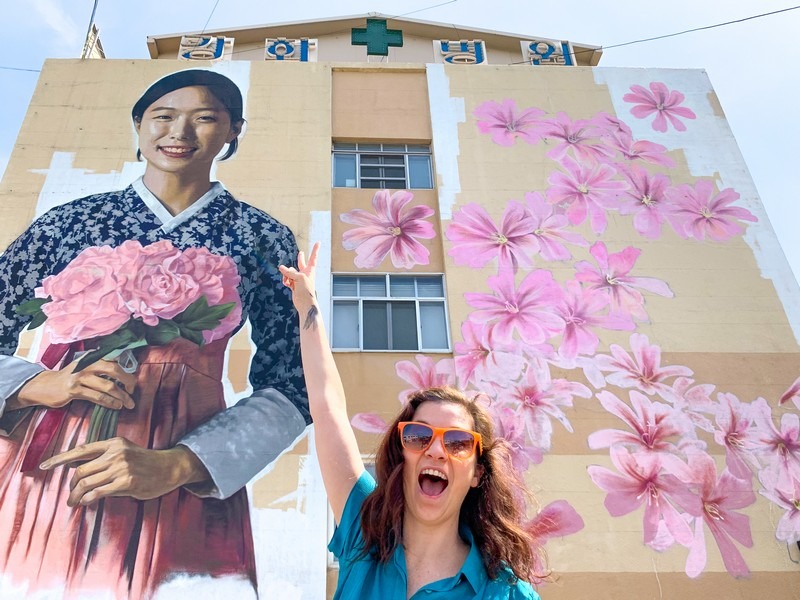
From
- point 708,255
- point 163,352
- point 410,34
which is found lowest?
point 163,352

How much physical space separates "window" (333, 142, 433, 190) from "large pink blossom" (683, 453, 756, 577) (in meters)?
5.41

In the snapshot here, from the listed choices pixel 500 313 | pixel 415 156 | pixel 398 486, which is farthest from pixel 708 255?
pixel 398 486

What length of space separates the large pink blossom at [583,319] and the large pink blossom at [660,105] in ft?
12.0

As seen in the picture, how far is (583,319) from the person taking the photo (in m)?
8.65

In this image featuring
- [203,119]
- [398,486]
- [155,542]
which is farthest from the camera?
[203,119]

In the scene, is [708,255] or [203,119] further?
[203,119]

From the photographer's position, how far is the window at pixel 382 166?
32.9ft

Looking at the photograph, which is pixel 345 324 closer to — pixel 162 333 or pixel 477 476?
pixel 162 333

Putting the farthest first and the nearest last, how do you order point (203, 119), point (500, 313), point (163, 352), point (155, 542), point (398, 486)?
point (203, 119)
point (500, 313)
point (163, 352)
point (155, 542)
point (398, 486)

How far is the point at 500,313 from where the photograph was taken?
28.3ft

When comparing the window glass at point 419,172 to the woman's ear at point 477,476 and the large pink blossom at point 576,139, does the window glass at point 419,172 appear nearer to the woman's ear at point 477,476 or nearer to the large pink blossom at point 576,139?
the large pink blossom at point 576,139

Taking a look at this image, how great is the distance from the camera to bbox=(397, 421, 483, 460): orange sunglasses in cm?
236

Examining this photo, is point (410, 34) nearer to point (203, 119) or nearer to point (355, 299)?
point (203, 119)

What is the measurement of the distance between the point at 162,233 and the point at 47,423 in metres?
2.84
